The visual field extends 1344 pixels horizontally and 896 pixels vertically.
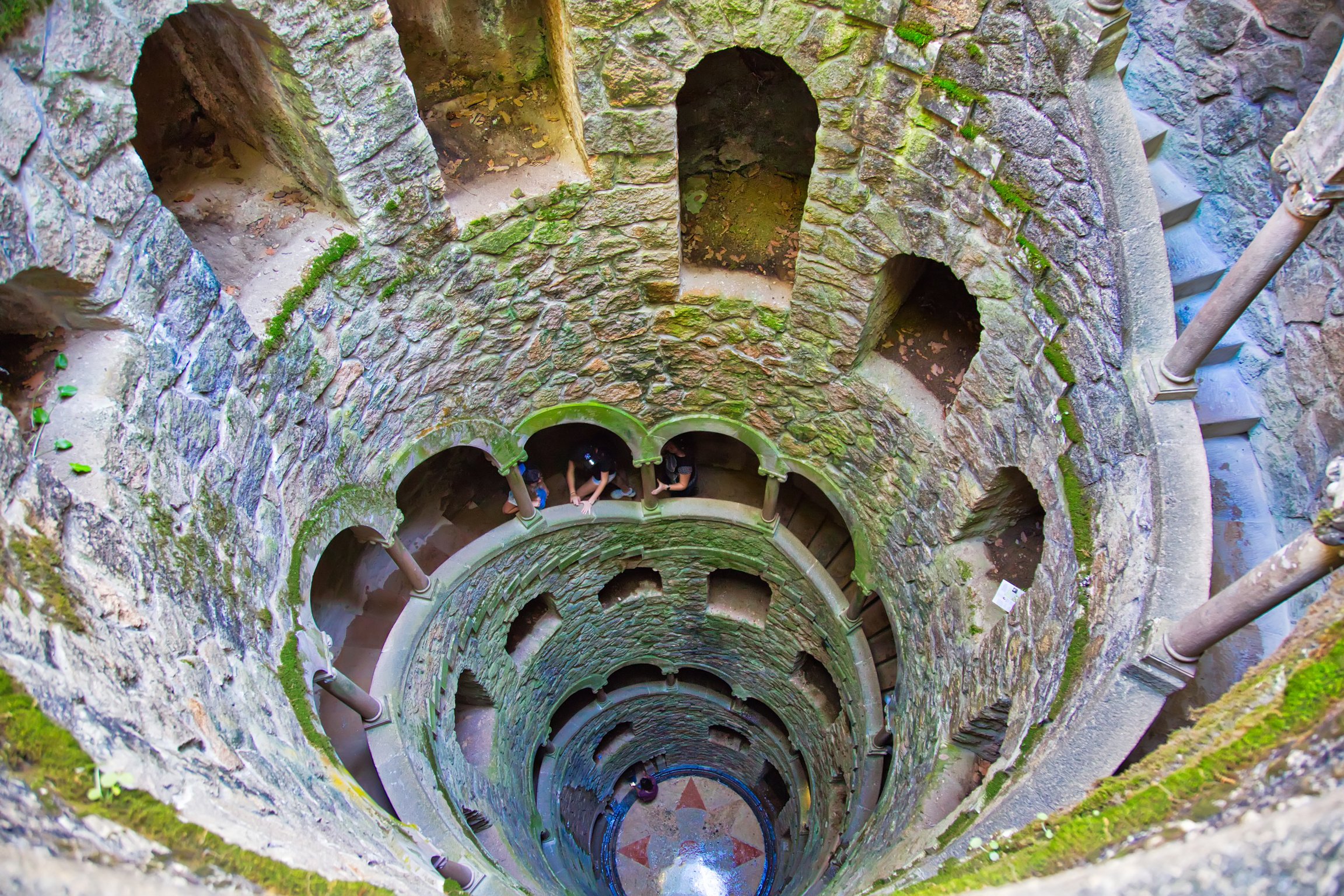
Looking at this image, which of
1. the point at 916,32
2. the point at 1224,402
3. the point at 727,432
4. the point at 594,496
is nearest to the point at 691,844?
the point at 594,496

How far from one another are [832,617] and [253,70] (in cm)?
694

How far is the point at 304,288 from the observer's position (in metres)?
4.78

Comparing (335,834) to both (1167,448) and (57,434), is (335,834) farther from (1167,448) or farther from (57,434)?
(1167,448)

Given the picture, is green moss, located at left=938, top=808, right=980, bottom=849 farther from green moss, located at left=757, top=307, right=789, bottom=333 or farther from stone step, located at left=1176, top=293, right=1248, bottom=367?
green moss, located at left=757, top=307, right=789, bottom=333

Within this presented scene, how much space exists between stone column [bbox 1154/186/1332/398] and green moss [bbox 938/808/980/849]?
248cm

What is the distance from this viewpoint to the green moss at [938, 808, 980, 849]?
4.25 meters

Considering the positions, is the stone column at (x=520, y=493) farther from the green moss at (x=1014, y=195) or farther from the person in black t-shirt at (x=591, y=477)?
the green moss at (x=1014, y=195)

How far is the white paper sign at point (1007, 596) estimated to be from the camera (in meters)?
5.63

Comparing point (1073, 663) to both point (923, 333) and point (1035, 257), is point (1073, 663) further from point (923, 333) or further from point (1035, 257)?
point (923, 333)

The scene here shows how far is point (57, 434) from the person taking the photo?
3.34 metres

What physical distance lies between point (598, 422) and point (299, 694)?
410 cm

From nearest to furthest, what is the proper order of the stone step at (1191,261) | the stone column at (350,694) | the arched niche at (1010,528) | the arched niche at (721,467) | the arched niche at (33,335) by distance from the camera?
the arched niche at (33,335)
the stone step at (1191,261)
the stone column at (350,694)
the arched niche at (1010,528)
the arched niche at (721,467)

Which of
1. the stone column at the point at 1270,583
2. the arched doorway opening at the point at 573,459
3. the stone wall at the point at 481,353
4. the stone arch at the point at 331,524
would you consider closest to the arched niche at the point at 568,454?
the arched doorway opening at the point at 573,459

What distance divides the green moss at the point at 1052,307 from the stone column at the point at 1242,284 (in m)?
0.79
